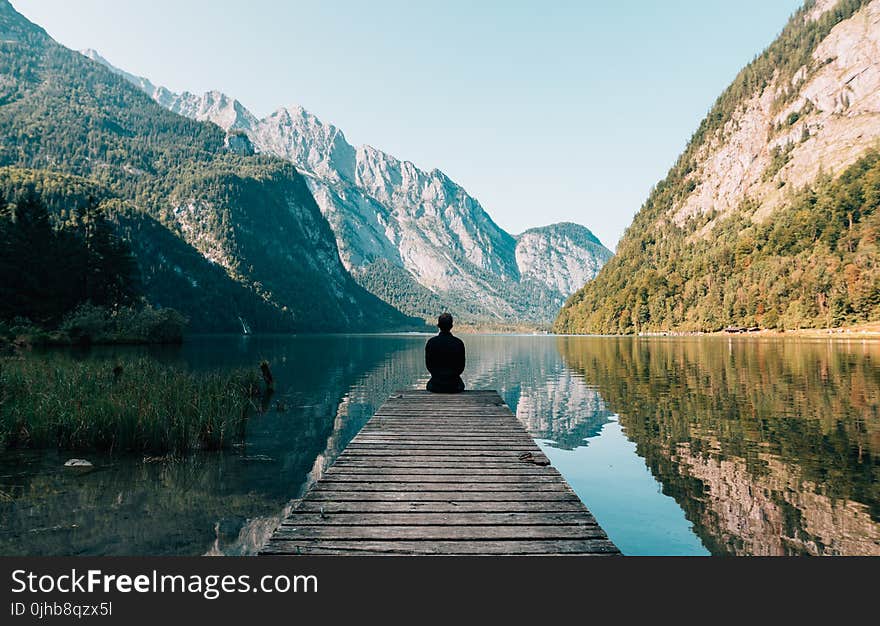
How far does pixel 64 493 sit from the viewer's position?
12594 mm

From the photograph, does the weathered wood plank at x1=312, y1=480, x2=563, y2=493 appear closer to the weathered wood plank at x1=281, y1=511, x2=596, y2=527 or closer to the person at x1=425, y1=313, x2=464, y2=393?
the weathered wood plank at x1=281, y1=511, x2=596, y2=527

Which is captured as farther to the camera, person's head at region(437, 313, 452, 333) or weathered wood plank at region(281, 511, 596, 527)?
person's head at region(437, 313, 452, 333)

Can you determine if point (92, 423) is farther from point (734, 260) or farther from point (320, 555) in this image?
point (734, 260)

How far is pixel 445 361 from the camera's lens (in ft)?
60.7

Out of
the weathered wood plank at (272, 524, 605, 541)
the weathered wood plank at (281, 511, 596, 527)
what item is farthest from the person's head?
the weathered wood plank at (272, 524, 605, 541)

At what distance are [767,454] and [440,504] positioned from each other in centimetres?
1381

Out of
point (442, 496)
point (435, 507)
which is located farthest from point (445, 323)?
point (435, 507)

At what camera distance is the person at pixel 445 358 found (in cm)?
1747

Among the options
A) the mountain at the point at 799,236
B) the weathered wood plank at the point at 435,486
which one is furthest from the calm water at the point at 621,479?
the mountain at the point at 799,236

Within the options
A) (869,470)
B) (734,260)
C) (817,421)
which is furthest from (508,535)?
(734,260)

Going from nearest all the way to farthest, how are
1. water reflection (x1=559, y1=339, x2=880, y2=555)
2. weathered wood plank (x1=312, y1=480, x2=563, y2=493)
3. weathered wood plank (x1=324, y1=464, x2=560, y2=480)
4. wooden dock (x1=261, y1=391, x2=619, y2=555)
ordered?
1. wooden dock (x1=261, y1=391, x2=619, y2=555)
2. weathered wood plank (x1=312, y1=480, x2=563, y2=493)
3. weathered wood plank (x1=324, y1=464, x2=560, y2=480)
4. water reflection (x1=559, y1=339, x2=880, y2=555)

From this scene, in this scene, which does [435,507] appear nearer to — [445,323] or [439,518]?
[439,518]

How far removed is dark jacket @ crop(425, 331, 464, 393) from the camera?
1747 centimetres

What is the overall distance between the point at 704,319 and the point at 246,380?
137837mm
